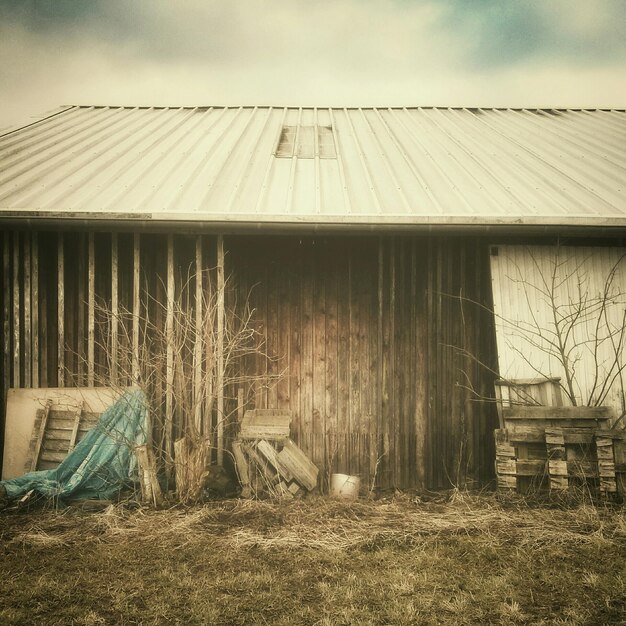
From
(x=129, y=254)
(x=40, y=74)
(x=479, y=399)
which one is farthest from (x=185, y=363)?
(x=40, y=74)

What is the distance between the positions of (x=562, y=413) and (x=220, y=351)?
12.5ft

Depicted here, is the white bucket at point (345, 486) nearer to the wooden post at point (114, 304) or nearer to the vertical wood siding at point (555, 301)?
the vertical wood siding at point (555, 301)

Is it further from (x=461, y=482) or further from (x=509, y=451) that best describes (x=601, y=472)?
(x=461, y=482)

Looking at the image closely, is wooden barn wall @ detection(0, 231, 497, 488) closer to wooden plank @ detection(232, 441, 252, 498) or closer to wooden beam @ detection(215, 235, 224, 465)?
wooden beam @ detection(215, 235, 224, 465)

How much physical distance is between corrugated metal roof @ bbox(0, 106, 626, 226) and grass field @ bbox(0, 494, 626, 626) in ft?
9.92

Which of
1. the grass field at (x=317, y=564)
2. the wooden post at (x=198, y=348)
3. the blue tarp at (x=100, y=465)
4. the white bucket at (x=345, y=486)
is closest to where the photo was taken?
the grass field at (x=317, y=564)

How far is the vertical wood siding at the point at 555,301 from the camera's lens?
6473mm

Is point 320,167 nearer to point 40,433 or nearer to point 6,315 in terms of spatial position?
point 6,315

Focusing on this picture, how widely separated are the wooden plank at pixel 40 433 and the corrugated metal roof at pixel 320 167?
2.22 meters

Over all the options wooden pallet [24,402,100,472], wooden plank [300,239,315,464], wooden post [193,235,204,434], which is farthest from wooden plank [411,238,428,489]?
wooden pallet [24,402,100,472]

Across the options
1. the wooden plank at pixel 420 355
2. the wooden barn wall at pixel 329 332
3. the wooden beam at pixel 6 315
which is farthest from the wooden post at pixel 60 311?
the wooden plank at pixel 420 355

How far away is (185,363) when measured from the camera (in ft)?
21.6

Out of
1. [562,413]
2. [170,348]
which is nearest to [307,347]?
[170,348]

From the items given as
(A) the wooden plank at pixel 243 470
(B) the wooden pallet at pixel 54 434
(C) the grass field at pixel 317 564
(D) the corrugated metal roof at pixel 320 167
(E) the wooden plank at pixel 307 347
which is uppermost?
(D) the corrugated metal roof at pixel 320 167
